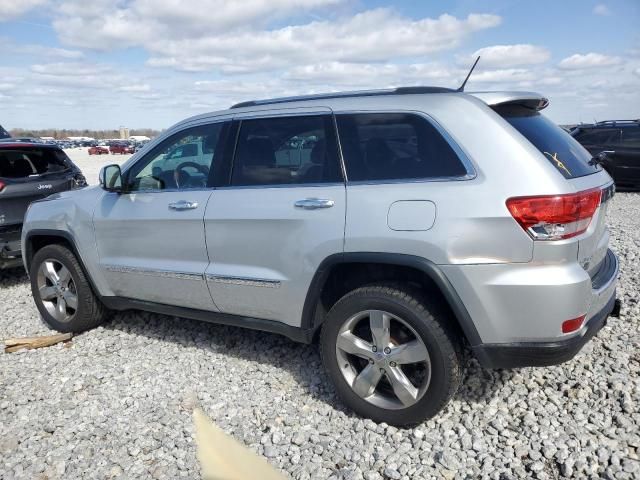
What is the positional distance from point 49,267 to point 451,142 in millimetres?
3674

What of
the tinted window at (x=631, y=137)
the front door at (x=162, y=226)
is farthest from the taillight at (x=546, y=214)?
the tinted window at (x=631, y=137)

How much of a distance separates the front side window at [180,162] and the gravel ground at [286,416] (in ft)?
4.41

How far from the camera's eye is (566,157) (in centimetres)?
290

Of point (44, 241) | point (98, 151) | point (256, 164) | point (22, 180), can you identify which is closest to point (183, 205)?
point (256, 164)

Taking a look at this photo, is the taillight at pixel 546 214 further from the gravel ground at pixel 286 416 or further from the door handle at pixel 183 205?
the door handle at pixel 183 205

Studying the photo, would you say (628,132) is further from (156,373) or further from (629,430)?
(156,373)

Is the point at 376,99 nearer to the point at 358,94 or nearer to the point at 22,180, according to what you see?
the point at 358,94

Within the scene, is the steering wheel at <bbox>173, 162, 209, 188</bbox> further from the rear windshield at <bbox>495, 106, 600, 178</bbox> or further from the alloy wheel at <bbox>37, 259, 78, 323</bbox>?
the rear windshield at <bbox>495, 106, 600, 178</bbox>

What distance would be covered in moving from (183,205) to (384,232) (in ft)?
5.02

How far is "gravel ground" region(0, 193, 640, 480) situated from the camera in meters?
2.75

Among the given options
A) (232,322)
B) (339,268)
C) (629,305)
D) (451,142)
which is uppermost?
(451,142)

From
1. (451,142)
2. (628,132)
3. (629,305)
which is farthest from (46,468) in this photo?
(628,132)

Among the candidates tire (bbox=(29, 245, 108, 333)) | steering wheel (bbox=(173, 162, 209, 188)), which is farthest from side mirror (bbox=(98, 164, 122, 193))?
tire (bbox=(29, 245, 108, 333))

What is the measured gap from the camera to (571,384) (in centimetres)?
333
